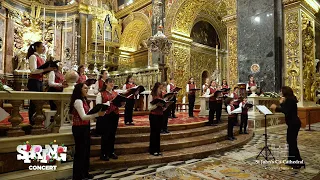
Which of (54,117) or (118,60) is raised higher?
(118,60)

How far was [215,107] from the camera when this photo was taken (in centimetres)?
760

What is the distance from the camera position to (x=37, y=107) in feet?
12.1

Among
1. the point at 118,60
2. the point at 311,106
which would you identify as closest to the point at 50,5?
the point at 118,60

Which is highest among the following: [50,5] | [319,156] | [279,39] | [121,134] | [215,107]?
[50,5]

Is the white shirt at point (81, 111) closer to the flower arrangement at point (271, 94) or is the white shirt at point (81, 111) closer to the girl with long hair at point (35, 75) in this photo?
the girl with long hair at point (35, 75)

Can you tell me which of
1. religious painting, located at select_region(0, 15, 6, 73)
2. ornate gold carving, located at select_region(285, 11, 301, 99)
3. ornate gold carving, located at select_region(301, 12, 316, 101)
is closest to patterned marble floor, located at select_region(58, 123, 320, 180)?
ornate gold carving, located at select_region(285, 11, 301, 99)

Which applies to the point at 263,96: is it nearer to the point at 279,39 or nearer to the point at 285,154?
the point at 279,39

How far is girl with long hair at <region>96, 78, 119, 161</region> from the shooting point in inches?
166

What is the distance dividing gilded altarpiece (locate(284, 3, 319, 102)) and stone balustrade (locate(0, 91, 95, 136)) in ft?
30.6

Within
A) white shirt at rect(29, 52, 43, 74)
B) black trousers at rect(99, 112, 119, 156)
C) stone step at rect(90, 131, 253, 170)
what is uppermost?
white shirt at rect(29, 52, 43, 74)

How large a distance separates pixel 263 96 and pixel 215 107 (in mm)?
2528

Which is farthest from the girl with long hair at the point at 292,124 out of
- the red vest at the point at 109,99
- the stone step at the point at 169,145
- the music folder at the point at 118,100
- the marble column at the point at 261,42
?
the marble column at the point at 261,42

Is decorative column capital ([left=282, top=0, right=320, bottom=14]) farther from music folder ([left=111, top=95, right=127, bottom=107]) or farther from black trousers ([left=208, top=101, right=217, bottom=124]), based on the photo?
music folder ([left=111, top=95, right=127, bottom=107])

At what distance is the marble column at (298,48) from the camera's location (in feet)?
31.2
